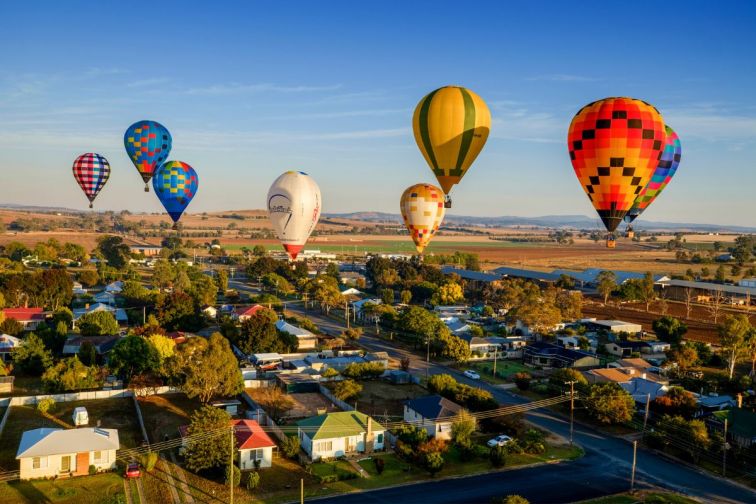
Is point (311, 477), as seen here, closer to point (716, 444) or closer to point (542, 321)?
point (716, 444)

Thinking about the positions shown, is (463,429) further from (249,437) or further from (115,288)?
(115,288)

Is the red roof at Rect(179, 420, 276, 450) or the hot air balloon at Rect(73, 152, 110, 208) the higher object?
the hot air balloon at Rect(73, 152, 110, 208)

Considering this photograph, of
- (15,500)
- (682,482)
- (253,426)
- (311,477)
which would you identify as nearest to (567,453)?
(682,482)

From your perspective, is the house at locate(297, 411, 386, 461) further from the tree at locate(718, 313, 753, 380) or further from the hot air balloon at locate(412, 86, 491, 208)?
the tree at locate(718, 313, 753, 380)

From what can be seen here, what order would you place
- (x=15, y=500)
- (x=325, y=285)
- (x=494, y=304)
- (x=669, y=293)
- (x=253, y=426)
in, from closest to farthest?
(x=15, y=500), (x=253, y=426), (x=325, y=285), (x=494, y=304), (x=669, y=293)

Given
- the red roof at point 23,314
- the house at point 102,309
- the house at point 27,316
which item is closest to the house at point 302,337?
the house at point 102,309

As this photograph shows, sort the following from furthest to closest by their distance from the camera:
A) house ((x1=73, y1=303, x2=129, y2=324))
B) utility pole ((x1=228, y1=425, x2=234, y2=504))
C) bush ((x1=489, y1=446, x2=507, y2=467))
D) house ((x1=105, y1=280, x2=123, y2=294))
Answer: house ((x1=105, y1=280, x2=123, y2=294)) < house ((x1=73, y1=303, x2=129, y2=324)) < bush ((x1=489, y1=446, x2=507, y2=467)) < utility pole ((x1=228, y1=425, x2=234, y2=504))

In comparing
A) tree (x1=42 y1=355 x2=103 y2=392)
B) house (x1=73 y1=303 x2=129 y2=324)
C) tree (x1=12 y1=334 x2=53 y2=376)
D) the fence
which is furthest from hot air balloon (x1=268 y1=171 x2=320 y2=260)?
house (x1=73 y1=303 x2=129 y2=324)
